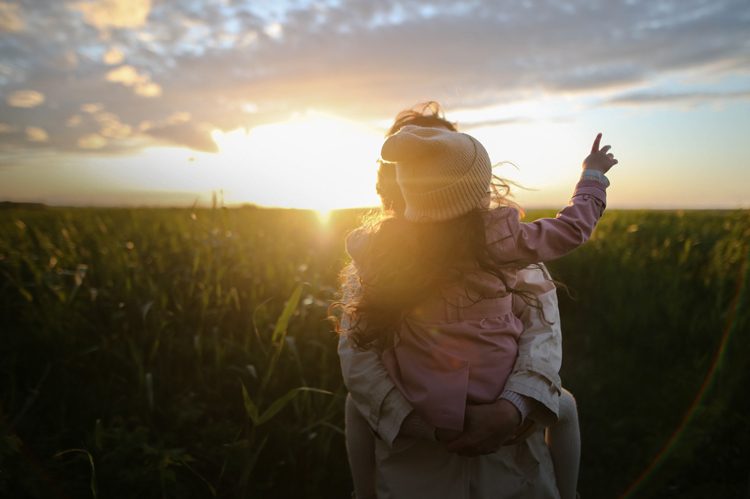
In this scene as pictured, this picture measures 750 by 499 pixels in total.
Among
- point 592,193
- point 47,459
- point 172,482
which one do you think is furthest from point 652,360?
point 47,459

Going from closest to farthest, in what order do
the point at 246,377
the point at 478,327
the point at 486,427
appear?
the point at 486,427 < the point at 478,327 < the point at 246,377

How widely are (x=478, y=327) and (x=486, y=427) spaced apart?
0.29 metres

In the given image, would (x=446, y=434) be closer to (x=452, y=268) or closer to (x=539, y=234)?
(x=452, y=268)

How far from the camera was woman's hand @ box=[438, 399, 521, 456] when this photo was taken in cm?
116

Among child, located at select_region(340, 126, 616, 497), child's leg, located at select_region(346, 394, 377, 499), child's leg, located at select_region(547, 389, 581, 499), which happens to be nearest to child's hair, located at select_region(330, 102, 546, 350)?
child, located at select_region(340, 126, 616, 497)

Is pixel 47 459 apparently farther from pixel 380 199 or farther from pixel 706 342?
pixel 706 342

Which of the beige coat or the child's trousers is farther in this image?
the child's trousers

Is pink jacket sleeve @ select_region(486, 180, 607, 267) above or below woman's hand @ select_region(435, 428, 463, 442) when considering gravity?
above

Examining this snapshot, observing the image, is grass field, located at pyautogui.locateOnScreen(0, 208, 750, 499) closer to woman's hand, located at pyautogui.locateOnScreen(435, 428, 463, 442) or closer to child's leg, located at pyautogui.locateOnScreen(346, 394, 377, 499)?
child's leg, located at pyautogui.locateOnScreen(346, 394, 377, 499)

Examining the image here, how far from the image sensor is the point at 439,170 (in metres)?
1.22

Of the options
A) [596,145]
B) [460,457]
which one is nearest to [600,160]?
[596,145]

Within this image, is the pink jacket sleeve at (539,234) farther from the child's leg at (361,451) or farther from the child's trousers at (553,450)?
the child's leg at (361,451)

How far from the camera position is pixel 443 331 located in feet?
4.20

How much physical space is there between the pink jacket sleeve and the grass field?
0.78 metres
